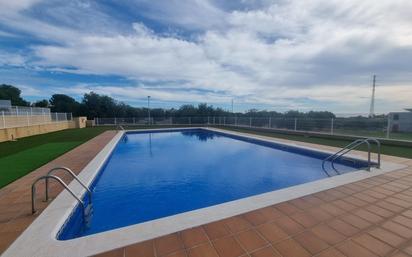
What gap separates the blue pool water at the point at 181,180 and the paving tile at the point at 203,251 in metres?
1.65

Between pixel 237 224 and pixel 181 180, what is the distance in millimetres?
3026

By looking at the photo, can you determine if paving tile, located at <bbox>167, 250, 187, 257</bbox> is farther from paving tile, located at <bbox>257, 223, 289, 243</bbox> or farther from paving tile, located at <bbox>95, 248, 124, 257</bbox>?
paving tile, located at <bbox>257, 223, 289, 243</bbox>

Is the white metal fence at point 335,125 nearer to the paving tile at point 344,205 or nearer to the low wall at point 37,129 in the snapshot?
the paving tile at point 344,205

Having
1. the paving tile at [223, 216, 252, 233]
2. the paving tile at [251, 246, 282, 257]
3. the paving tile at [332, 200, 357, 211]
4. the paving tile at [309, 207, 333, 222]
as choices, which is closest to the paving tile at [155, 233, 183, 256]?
the paving tile at [223, 216, 252, 233]

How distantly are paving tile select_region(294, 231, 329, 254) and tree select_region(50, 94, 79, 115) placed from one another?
1253 inches

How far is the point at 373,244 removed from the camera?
6.14ft

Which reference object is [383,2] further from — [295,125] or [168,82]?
[168,82]

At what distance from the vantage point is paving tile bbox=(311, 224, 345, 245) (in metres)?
1.92

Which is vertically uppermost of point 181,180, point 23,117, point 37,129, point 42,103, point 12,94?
point 12,94

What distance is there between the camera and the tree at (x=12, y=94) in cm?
3398

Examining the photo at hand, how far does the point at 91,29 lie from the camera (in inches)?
338

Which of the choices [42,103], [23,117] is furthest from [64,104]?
[23,117]

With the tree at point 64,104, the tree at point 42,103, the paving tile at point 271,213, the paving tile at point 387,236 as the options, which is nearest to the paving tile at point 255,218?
the paving tile at point 271,213

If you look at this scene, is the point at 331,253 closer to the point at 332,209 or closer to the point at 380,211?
the point at 332,209
